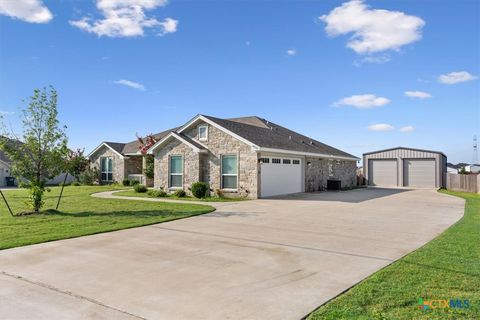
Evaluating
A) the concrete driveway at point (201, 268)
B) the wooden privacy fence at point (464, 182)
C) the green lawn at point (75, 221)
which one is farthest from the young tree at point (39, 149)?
the wooden privacy fence at point (464, 182)

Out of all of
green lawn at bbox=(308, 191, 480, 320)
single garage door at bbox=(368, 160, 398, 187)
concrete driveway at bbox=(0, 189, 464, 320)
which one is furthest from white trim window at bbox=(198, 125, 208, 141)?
single garage door at bbox=(368, 160, 398, 187)

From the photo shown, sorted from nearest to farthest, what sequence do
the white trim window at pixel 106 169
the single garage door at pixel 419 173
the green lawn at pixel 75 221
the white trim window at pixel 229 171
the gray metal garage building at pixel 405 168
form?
1. the green lawn at pixel 75 221
2. the white trim window at pixel 229 171
3. the gray metal garage building at pixel 405 168
4. the single garage door at pixel 419 173
5. the white trim window at pixel 106 169

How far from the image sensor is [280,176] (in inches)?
818

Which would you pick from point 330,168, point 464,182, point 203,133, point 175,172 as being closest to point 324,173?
point 330,168

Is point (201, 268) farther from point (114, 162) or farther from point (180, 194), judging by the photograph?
point (114, 162)

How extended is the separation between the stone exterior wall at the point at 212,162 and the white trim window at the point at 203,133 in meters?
0.23

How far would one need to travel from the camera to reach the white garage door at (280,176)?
1930 centimetres

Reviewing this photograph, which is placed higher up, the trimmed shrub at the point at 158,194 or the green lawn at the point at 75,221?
the trimmed shrub at the point at 158,194

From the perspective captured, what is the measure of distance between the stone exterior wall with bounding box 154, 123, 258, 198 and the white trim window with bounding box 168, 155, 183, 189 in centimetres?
30

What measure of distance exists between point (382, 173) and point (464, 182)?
7.89 meters

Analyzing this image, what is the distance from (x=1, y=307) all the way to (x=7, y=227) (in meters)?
6.90

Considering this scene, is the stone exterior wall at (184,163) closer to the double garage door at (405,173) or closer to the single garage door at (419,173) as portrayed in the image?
the double garage door at (405,173)

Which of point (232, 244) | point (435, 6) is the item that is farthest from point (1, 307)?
point (435, 6)

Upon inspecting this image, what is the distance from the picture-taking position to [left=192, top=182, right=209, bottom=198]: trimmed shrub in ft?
62.9
